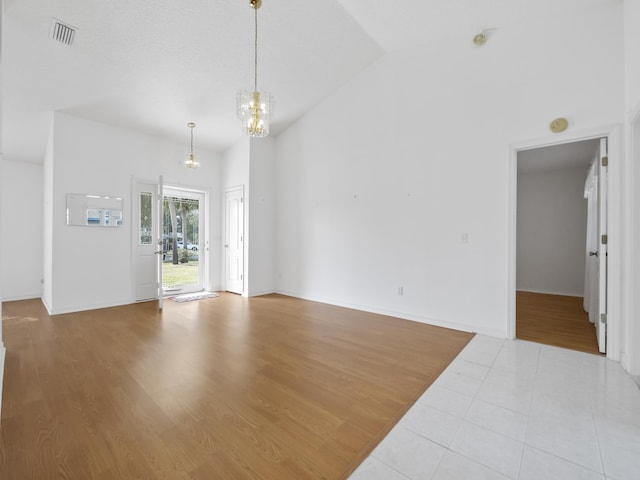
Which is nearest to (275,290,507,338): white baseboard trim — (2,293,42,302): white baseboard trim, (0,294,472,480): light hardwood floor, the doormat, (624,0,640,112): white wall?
(0,294,472,480): light hardwood floor

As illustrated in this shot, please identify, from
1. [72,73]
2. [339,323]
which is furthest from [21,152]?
[339,323]

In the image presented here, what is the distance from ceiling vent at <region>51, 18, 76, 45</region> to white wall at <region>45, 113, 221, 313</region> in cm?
185

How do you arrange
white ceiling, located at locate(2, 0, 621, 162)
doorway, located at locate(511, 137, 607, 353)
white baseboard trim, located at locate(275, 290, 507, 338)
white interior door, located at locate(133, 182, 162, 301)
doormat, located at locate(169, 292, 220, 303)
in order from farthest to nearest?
doormat, located at locate(169, 292, 220, 303) < white interior door, located at locate(133, 182, 162, 301) < doorway, located at locate(511, 137, 607, 353) < white baseboard trim, located at locate(275, 290, 507, 338) < white ceiling, located at locate(2, 0, 621, 162)

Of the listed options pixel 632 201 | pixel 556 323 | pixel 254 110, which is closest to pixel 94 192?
pixel 254 110

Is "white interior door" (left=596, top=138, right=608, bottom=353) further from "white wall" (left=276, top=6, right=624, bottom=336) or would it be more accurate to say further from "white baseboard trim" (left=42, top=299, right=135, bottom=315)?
"white baseboard trim" (left=42, top=299, right=135, bottom=315)

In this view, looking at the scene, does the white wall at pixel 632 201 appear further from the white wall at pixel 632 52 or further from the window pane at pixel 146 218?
the window pane at pixel 146 218

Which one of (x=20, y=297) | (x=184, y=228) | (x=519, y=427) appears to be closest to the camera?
(x=519, y=427)

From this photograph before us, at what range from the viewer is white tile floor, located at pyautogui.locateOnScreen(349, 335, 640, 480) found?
1.53 m

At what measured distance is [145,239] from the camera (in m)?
5.51

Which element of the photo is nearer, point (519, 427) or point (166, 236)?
point (519, 427)

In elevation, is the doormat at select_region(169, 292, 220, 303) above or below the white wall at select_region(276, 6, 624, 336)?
below

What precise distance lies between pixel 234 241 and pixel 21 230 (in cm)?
415

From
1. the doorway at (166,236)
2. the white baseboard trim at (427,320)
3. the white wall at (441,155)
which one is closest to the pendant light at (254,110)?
the white wall at (441,155)

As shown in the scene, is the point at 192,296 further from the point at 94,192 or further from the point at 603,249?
the point at 603,249
